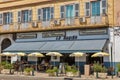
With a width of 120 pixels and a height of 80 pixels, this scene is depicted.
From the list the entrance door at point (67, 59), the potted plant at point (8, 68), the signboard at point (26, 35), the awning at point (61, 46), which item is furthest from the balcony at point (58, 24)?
the potted plant at point (8, 68)

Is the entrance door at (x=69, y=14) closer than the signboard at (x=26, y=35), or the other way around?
the entrance door at (x=69, y=14)

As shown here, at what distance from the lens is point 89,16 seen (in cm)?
4056

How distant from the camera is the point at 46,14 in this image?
45000mm

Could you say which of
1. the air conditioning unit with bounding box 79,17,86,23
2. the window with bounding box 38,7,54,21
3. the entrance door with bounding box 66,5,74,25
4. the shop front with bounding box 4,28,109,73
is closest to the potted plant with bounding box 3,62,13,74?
the shop front with bounding box 4,28,109,73

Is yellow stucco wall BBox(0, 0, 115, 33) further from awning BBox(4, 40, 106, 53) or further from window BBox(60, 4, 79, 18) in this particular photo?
awning BBox(4, 40, 106, 53)

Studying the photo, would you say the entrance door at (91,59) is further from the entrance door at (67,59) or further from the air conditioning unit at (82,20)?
the air conditioning unit at (82,20)

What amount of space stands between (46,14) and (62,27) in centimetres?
337

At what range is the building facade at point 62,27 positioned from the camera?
3900cm

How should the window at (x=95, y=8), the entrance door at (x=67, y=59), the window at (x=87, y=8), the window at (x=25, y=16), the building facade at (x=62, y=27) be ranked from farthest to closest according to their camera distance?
the window at (x=25, y=16), the entrance door at (x=67, y=59), the window at (x=87, y=8), the window at (x=95, y=8), the building facade at (x=62, y=27)

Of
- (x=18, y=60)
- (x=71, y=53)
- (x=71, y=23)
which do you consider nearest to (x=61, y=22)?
(x=71, y=23)

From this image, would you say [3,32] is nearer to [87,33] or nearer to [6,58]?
[6,58]

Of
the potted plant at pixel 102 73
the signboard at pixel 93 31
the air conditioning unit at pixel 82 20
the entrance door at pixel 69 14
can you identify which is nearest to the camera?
the potted plant at pixel 102 73

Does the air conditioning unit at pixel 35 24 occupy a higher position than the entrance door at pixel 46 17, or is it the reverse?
the entrance door at pixel 46 17

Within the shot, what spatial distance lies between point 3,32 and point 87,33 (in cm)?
1286
